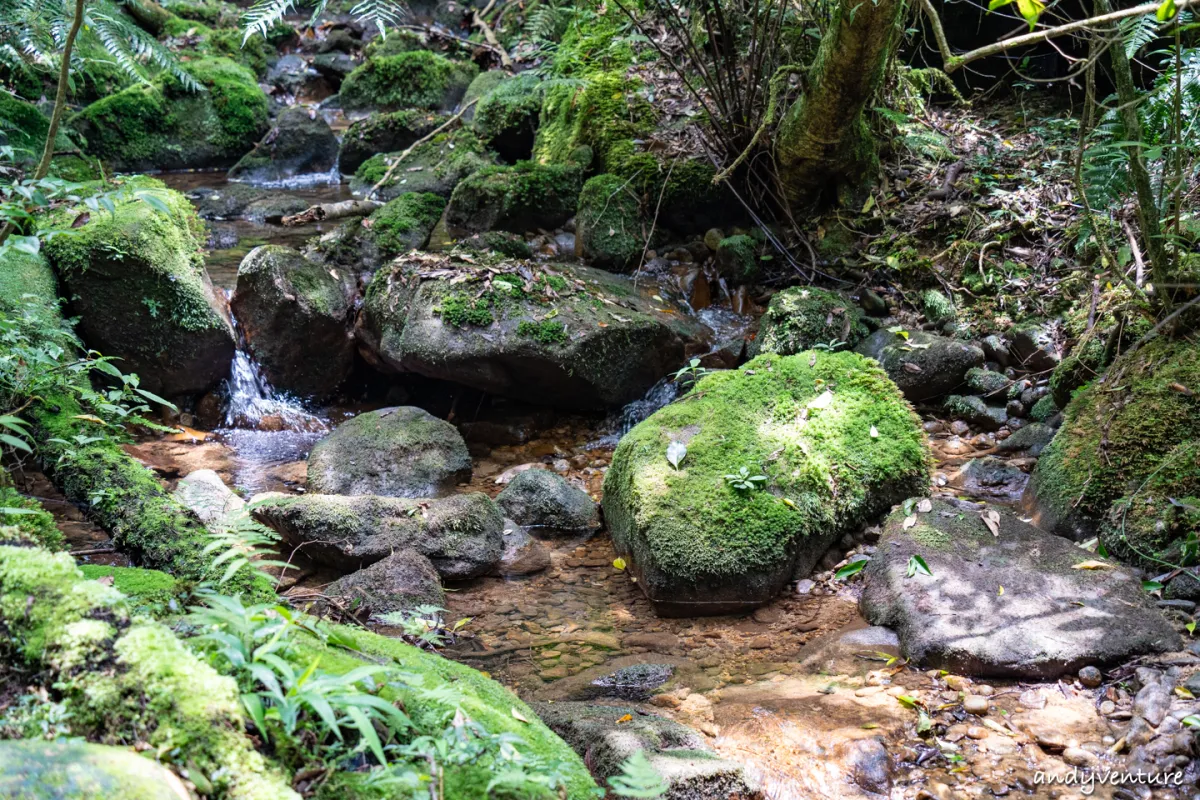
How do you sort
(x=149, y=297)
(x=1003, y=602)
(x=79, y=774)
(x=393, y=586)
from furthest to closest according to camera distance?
(x=149, y=297)
(x=393, y=586)
(x=1003, y=602)
(x=79, y=774)

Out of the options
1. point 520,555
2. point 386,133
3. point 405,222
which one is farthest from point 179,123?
point 520,555

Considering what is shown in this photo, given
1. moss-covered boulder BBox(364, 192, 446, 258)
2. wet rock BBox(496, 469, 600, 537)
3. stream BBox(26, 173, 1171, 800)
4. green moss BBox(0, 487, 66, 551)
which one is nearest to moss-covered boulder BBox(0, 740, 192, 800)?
green moss BBox(0, 487, 66, 551)

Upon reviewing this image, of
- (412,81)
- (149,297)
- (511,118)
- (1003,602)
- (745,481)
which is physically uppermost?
(412,81)

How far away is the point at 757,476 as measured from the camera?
159 inches

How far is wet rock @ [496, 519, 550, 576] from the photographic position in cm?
447

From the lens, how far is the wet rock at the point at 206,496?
4.32 m

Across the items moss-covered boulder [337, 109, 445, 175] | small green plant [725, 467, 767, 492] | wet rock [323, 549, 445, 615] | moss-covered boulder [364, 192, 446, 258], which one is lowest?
wet rock [323, 549, 445, 615]

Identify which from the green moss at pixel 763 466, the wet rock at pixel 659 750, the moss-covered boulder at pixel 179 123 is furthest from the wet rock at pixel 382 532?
the moss-covered boulder at pixel 179 123

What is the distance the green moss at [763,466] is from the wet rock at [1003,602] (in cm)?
44

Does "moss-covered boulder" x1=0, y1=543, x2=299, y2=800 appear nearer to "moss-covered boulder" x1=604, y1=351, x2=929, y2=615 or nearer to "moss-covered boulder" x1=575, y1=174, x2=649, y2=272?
"moss-covered boulder" x1=604, y1=351, x2=929, y2=615

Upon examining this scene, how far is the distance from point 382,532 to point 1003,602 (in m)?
3.06

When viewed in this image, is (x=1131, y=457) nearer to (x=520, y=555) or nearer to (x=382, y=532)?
(x=520, y=555)

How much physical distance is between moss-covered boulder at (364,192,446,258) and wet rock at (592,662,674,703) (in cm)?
499

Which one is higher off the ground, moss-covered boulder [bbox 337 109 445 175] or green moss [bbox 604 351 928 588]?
moss-covered boulder [bbox 337 109 445 175]
